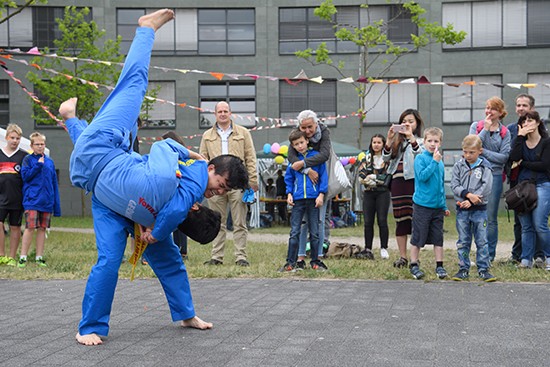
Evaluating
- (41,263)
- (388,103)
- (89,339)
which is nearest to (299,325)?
(89,339)

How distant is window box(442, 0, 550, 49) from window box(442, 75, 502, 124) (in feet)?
4.95

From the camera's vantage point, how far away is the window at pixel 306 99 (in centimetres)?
3538

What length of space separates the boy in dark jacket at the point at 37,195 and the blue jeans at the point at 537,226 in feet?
21.7

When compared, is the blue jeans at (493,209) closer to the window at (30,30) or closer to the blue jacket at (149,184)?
the blue jacket at (149,184)

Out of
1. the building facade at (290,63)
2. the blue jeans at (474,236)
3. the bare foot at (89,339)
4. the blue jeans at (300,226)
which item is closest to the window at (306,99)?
the building facade at (290,63)

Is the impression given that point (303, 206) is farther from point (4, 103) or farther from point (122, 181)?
point (4, 103)

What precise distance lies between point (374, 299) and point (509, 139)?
3803 millimetres

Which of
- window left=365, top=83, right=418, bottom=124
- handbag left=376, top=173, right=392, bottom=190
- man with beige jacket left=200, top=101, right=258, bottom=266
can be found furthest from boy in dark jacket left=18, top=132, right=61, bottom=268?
window left=365, top=83, right=418, bottom=124

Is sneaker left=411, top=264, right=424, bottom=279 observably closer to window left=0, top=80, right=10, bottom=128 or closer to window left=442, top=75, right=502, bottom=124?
window left=442, top=75, right=502, bottom=124

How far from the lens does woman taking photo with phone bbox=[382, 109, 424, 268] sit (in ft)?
32.7

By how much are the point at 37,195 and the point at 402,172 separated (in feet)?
17.2

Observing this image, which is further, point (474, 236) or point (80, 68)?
point (80, 68)

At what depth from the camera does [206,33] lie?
119ft

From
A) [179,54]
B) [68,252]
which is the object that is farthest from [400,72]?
[68,252]
